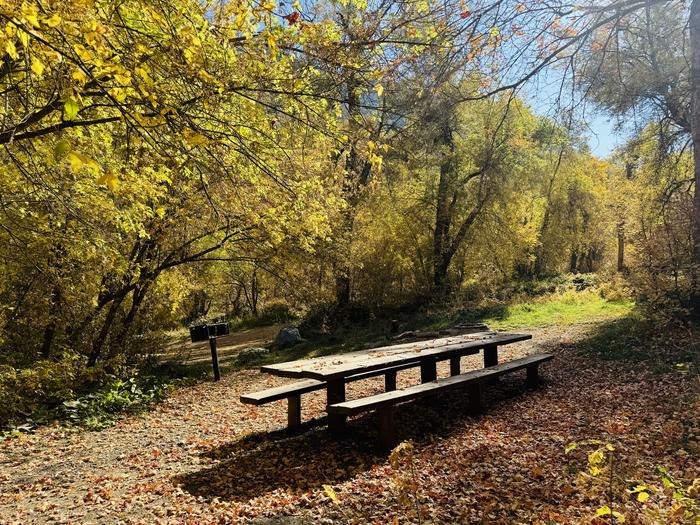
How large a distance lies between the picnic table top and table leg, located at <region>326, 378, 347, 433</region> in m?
0.19

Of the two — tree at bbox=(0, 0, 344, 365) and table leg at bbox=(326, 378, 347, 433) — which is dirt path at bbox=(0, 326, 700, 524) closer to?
table leg at bbox=(326, 378, 347, 433)

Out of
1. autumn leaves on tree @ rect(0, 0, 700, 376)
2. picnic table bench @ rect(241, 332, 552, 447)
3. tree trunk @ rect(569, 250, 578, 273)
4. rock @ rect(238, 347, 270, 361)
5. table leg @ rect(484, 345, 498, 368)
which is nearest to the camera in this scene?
autumn leaves on tree @ rect(0, 0, 700, 376)

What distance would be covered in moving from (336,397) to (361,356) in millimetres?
890

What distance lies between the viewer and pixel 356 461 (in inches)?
169

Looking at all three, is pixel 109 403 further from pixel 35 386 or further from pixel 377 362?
pixel 377 362

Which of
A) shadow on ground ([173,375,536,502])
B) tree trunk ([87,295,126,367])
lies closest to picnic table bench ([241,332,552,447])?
shadow on ground ([173,375,536,502])

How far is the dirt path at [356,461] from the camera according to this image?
3.45m

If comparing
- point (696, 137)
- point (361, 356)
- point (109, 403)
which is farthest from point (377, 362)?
point (696, 137)

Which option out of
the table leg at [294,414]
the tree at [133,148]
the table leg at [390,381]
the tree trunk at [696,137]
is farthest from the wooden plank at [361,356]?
the tree trunk at [696,137]

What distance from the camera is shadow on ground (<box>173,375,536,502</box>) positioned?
12.9 ft

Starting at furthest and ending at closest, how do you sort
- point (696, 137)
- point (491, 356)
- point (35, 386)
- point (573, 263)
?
point (573, 263), point (696, 137), point (491, 356), point (35, 386)

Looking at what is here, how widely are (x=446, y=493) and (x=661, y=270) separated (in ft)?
21.7

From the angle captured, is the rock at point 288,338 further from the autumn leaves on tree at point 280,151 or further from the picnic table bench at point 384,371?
the picnic table bench at point 384,371

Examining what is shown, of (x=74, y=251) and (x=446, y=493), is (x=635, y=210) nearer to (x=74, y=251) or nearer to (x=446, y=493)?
(x=446, y=493)
